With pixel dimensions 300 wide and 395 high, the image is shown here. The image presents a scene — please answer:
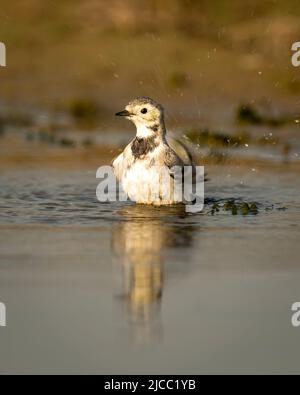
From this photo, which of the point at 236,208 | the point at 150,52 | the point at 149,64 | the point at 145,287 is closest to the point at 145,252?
the point at 145,287

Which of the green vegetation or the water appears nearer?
the water

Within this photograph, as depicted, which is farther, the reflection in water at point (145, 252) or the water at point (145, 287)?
the reflection in water at point (145, 252)

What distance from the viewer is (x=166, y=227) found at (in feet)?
30.2

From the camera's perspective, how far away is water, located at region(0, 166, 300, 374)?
5949 millimetres

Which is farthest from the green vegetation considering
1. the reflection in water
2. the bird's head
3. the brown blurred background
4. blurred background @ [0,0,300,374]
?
the brown blurred background

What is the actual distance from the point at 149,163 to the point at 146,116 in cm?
62

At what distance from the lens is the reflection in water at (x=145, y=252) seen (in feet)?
21.9

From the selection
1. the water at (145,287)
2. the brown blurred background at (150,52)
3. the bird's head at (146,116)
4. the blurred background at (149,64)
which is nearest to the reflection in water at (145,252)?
the water at (145,287)

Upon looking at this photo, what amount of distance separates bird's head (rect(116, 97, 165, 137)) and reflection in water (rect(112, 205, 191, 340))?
2.62 feet

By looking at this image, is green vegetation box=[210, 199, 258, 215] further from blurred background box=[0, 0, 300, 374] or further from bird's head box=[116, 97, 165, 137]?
bird's head box=[116, 97, 165, 137]

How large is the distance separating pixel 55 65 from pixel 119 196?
340 inches

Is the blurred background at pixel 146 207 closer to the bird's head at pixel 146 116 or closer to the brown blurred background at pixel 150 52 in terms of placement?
the brown blurred background at pixel 150 52

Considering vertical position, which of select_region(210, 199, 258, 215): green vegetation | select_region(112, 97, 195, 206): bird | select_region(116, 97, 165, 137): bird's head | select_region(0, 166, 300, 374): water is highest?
select_region(116, 97, 165, 137): bird's head

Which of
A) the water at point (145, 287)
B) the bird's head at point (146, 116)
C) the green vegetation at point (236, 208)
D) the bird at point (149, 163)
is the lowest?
the water at point (145, 287)
